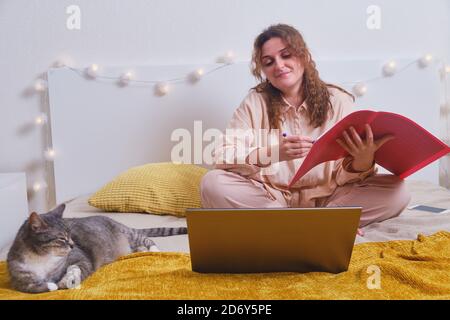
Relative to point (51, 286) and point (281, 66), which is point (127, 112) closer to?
point (281, 66)

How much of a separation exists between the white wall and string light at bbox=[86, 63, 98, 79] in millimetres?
51

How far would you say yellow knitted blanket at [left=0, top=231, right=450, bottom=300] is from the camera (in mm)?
714

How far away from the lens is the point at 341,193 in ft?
4.38

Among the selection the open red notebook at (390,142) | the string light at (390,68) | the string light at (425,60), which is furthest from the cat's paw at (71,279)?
the string light at (425,60)

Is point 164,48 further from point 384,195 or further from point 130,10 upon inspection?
point 384,195

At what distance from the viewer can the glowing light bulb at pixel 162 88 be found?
2039 millimetres

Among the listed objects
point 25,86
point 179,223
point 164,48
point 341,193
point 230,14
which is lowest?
point 179,223

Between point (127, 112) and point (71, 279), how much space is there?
1.27m

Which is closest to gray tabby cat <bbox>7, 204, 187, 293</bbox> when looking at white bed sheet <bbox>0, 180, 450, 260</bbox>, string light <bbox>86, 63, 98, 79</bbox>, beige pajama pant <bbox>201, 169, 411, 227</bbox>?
white bed sheet <bbox>0, 180, 450, 260</bbox>

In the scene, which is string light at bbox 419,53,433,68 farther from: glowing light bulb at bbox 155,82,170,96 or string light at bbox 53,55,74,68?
string light at bbox 53,55,74,68

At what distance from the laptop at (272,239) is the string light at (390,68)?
1458mm
